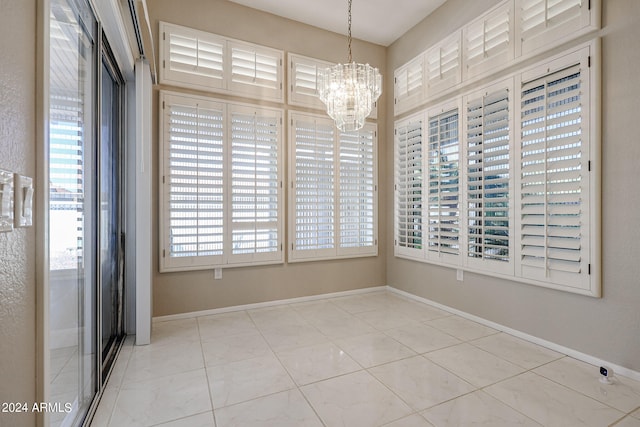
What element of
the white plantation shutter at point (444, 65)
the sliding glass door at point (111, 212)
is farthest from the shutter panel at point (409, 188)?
the sliding glass door at point (111, 212)

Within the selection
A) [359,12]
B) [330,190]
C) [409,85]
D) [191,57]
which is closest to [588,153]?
[409,85]

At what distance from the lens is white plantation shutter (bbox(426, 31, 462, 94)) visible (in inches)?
131

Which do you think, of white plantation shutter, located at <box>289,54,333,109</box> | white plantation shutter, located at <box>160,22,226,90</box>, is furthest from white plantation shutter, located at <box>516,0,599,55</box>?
white plantation shutter, located at <box>160,22,226,90</box>

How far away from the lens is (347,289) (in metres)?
4.17

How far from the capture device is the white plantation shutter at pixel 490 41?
2.82 metres

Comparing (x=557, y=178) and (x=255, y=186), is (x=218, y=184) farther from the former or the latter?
(x=557, y=178)

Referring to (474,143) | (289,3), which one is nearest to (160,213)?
(289,3)

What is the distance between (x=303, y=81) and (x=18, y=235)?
3.51m

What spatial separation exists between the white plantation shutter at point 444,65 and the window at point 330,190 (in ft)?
3.12

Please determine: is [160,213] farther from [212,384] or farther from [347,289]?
[347,289]

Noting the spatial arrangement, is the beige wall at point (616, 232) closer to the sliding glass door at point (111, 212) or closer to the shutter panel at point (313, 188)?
the shutter panel at point (313, 188)

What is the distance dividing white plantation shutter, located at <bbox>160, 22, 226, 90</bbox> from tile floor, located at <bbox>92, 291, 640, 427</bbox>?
2503 millimetres

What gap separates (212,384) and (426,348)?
1.67 meters

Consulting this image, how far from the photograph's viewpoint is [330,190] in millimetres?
3977
